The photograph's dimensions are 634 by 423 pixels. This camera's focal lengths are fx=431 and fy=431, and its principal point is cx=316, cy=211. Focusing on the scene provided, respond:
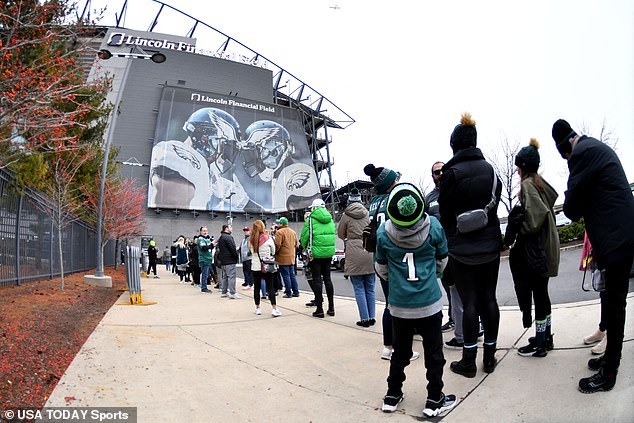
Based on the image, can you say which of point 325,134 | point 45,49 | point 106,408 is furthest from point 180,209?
point 106,408

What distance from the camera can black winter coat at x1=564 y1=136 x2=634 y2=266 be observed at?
10.3 feet

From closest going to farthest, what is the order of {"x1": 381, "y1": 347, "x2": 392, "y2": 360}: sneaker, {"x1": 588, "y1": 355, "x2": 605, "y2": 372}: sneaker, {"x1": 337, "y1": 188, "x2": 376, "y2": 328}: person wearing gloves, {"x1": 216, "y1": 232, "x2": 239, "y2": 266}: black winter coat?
{"x1": 588, "y1": 355, "x2": 605, "y2": 372}: sneaker → {"x1": 381, "y1": 347, "x2": 392, "y2": 360}: sneaker → {"x1": 337, "y1": 188, "x2": 376, "y2": 328}: person wearing gloves → {"x1": 216, "y1": 232, "x2": 239, "y2": 266}: black winter coat

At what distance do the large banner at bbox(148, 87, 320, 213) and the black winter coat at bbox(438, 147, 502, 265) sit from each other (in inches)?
2002

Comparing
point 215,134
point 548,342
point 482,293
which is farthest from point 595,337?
point 215,134

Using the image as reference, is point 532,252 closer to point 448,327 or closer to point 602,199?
point 602,199

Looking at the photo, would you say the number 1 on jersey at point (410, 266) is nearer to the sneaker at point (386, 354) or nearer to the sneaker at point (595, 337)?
the sneaker at point (386, 354)

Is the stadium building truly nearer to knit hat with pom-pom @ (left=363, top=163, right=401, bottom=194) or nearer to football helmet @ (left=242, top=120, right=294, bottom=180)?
football helmet @ (left=242, top=120, right=294, bottom=180)

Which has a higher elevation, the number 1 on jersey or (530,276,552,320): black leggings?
the number 1 on jersey

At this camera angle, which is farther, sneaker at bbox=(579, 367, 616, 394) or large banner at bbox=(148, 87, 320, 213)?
large banner at bbox=(148, 87, 320, 213)

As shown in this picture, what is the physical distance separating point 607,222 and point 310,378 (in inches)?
112

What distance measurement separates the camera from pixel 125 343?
537 centimetres

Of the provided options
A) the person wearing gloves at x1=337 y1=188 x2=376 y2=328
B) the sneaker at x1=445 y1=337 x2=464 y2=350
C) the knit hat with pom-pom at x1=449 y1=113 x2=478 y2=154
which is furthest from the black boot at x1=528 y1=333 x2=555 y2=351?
the person wearing gloves at x1=337 y1=188 x2=376 y2=328

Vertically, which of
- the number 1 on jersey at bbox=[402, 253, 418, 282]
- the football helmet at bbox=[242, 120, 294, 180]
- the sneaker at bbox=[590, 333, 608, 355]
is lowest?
the sneaker at bbox=[590, 333, 608, 355]

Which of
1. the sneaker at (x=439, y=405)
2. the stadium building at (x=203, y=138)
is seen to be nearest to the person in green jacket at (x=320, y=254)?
the sneaker at (x=439, y=405)
